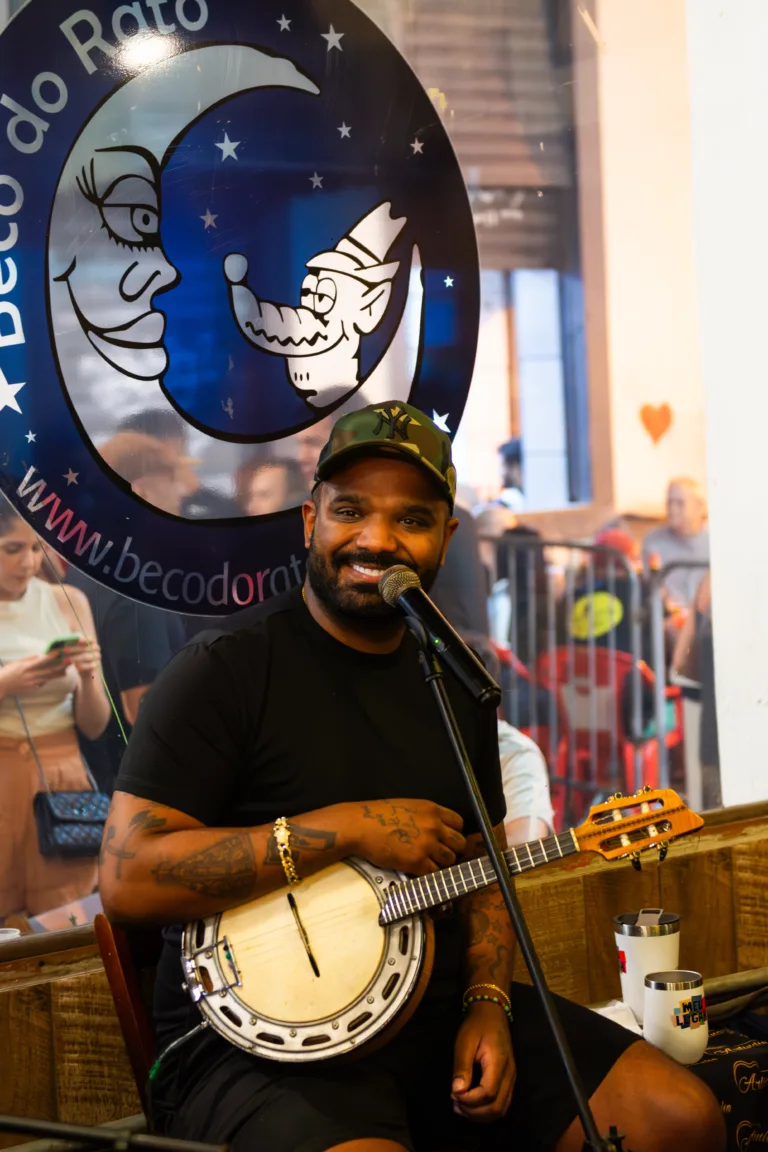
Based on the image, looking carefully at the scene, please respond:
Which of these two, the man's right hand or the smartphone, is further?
the smartphone

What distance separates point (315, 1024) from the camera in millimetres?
1816

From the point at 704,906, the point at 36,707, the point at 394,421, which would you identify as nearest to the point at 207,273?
the point at 394,421

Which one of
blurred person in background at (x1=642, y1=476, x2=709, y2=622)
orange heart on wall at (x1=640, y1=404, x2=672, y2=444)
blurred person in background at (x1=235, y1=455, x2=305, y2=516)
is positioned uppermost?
orange heart on wall at (x1=640, y1=404, x2=672, y2=444)

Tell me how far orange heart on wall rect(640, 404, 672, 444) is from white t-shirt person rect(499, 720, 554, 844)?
0.83 meters

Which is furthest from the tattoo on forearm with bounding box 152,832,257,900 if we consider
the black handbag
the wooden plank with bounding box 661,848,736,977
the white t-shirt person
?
the wooden plank with bounding box 661,848,736,977

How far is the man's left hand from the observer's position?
1.83 meters

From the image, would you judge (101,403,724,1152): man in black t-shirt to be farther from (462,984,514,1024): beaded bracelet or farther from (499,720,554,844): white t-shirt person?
(499,720,554,844): white t-shirt person

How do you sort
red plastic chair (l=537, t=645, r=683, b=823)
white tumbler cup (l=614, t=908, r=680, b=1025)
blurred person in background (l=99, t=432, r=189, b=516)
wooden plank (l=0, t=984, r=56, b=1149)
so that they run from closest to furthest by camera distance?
wooden plank (l=0, t=984, r=56, b=1149), blurred person in background (l=99, t=432, r=189, b=516), white tumbler cup (l=614, t=908, r=680, b=1025), red plastic chair (l=537, t=645, r=683, b=823)

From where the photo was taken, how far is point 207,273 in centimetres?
244

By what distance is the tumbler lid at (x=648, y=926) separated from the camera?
2.50 metres

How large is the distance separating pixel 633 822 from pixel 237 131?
1615 millimetres

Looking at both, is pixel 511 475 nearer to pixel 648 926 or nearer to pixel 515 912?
pixel 648 926

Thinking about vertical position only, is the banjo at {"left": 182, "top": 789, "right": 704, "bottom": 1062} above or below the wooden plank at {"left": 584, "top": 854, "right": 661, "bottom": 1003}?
above

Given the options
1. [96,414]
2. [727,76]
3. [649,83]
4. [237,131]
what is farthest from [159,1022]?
[727,76]
